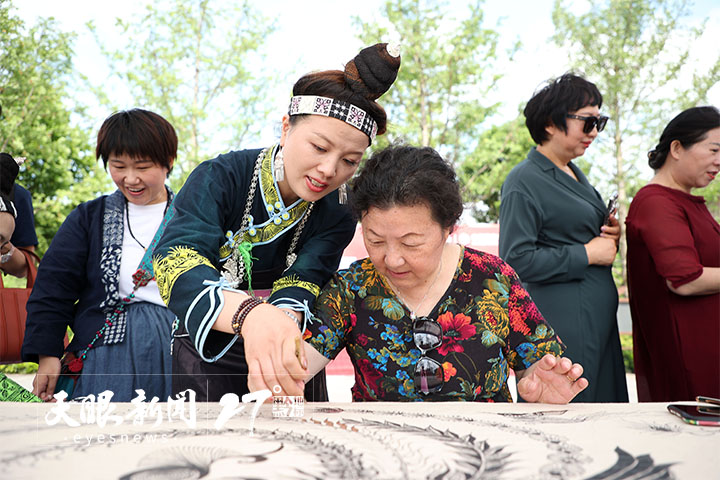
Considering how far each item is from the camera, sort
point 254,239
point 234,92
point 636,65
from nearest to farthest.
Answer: point 254,239 < point 234,92 < point 636,65

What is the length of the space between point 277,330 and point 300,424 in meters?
0.21

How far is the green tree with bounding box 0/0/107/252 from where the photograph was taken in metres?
8.37

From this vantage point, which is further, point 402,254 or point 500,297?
point 500,297

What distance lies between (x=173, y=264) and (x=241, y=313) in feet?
0.91

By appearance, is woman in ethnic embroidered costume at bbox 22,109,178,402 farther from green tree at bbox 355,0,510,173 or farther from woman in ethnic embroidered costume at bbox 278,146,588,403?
green tree at bbox 355,0,510,173

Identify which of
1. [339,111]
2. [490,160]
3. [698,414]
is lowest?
[698,414]

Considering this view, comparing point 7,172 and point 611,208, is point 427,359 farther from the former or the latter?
point 7,172

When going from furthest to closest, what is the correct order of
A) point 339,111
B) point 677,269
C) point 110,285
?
point 677,269 → point 110,285 → point 339,111

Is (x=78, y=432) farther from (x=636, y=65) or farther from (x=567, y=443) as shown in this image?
(x=636, y=65)

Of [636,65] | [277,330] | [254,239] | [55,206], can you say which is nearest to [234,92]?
[55,206]

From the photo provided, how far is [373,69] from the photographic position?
1.76 m

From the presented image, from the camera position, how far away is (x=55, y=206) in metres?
9.51

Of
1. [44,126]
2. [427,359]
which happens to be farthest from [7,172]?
[44,126]

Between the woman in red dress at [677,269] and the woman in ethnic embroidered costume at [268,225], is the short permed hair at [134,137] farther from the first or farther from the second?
the woman in red dress at [677,269]
